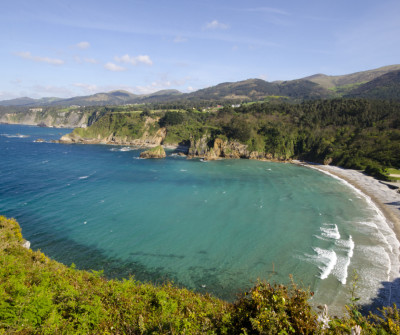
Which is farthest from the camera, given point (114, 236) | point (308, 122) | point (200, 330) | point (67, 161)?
point (308, 122)

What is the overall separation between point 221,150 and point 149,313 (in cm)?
8730

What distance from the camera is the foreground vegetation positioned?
23.0 ft

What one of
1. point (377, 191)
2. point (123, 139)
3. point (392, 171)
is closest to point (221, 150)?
point (392, 171)

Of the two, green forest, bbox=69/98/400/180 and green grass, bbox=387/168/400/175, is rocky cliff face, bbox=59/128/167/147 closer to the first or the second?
green forest, bbox=69/98/400/180

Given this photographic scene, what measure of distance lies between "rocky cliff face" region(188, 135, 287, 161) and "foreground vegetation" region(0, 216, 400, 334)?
80892 mm

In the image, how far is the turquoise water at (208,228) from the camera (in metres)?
23.1

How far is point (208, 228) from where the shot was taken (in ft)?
107

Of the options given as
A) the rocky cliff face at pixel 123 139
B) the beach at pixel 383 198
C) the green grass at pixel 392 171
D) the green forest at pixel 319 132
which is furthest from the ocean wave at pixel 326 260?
the rocky cliff face at pixel 123 139

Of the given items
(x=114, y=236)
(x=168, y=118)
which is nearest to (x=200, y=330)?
(x=114, y=236)

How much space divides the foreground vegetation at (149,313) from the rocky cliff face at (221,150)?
80.9 meters

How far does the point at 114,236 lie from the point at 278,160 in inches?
2951

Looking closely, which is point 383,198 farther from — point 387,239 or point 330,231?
point 330,231

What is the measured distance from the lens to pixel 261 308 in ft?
23.6

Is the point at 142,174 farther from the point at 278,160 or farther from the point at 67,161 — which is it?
the point at 278,160
